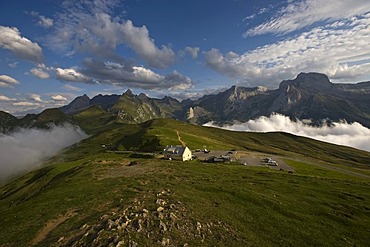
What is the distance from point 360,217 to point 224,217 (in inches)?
1125

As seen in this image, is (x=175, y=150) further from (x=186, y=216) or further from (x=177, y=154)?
(x=186, y=216)

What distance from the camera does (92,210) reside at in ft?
146

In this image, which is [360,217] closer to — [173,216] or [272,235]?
[272,235]

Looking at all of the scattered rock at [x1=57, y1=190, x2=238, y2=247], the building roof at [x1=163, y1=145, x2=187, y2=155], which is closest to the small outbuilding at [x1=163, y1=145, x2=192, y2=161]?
the building roof at [x1=163, y1=145, x2=187, y2=155]

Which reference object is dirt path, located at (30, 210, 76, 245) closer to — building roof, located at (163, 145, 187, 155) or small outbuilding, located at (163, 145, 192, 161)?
small outbuilding, located at (163, 145, 192, 161)

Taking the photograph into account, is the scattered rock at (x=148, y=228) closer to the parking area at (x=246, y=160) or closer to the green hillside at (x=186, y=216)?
the green hillside at (x=186, y=216)

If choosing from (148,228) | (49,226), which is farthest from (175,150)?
(148,228)

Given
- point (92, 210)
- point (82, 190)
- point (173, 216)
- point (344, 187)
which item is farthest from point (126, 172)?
point (344, 187)

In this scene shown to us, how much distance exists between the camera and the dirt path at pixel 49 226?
35944 mm

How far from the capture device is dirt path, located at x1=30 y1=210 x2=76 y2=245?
35.9m

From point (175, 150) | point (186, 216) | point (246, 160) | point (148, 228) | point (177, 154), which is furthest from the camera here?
point (246, 160)

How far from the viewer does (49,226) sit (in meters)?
39.8

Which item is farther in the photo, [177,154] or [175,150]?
[175,150]

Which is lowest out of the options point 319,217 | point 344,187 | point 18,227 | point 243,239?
point 344,187
